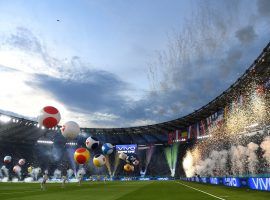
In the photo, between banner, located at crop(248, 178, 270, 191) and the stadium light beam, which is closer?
banner, located at crop(248, 178, 270, 191)

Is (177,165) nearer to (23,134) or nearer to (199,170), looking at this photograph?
(199,170)

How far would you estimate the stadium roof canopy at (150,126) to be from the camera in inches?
2032

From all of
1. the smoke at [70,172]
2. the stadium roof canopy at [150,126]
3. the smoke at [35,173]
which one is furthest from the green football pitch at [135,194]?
the smoke at [70,172]

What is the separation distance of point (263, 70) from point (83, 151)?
33.6 metres

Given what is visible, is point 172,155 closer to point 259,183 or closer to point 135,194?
point 259,183

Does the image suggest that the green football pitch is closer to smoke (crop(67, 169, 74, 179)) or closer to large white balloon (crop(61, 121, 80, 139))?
large white balloon (crop(61, 121, 80, 139))

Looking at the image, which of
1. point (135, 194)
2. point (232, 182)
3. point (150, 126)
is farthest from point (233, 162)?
point (150, 126)

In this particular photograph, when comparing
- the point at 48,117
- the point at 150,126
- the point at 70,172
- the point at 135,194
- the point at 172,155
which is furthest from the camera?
the point at 172,155

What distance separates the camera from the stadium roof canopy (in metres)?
51.6

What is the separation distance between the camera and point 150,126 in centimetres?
11094

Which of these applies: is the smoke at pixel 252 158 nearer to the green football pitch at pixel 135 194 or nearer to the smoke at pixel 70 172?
the green football pitch at pixel 135 194

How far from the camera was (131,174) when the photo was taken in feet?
Result: 389

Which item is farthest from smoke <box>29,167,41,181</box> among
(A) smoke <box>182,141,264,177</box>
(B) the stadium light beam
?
(A) smoke <box>182,141,264,177</box>

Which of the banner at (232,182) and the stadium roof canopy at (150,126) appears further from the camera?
the stadium roof canopy at (150,126)
